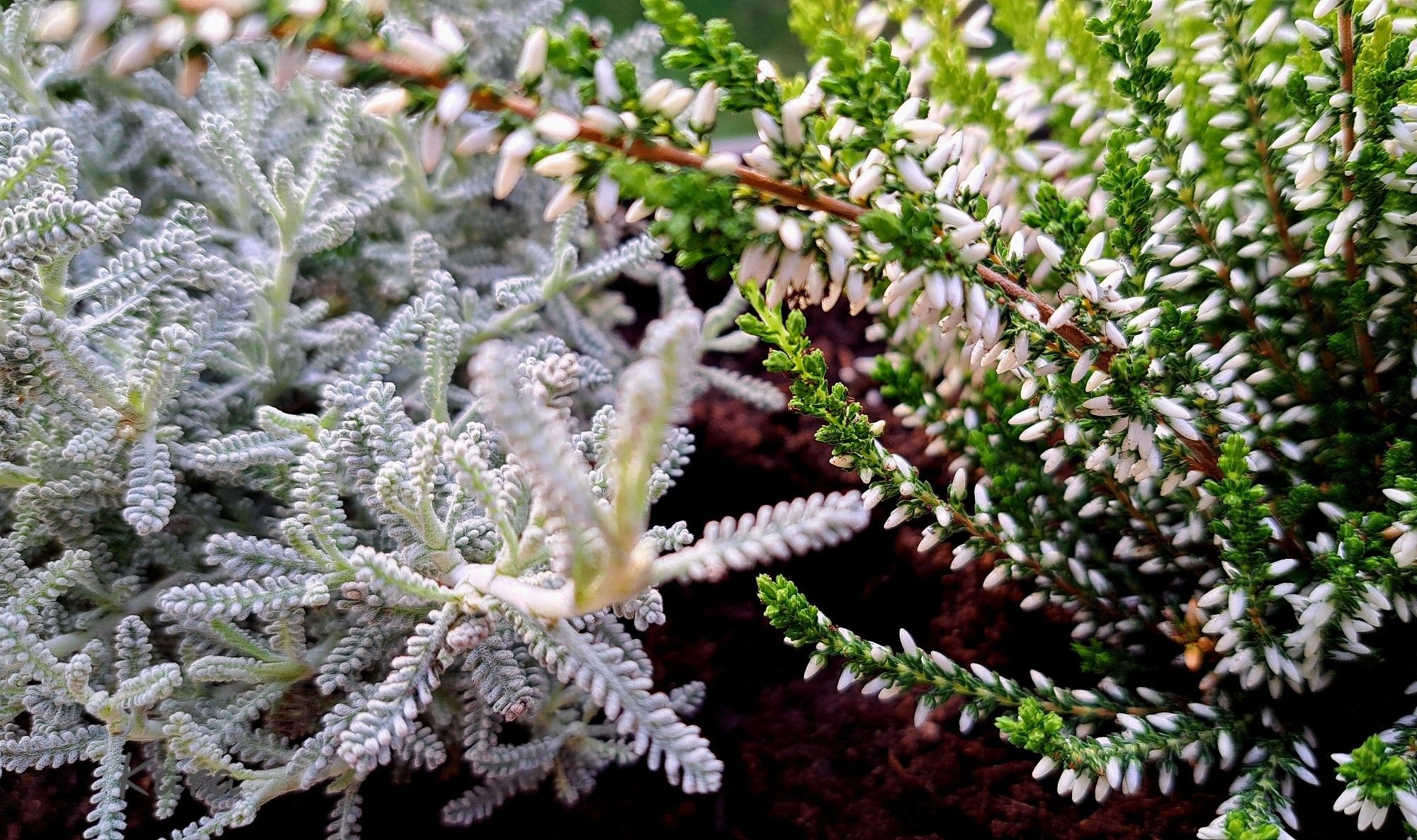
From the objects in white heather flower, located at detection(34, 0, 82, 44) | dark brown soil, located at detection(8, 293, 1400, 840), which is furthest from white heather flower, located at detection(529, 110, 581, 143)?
dark brown soil, located at detection(8, 293, 1400, 840)

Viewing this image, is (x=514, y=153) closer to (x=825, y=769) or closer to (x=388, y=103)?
(x=388, y=103)

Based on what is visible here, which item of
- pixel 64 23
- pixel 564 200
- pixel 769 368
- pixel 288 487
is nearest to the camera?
pixel 64 23

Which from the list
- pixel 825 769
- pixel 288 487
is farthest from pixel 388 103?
pixel 825 769

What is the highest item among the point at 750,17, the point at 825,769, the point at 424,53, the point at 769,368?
the point at 750,17

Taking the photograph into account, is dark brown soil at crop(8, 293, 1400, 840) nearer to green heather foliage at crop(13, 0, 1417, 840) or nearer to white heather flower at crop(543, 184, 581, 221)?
green heather foliage at crop(13, 0, 1417, 840)

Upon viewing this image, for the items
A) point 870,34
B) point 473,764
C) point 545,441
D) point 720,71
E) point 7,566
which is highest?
point 870,34

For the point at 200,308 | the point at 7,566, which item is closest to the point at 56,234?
the point at 200,308

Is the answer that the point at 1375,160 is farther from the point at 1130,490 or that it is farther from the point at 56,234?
the point at 56,234
